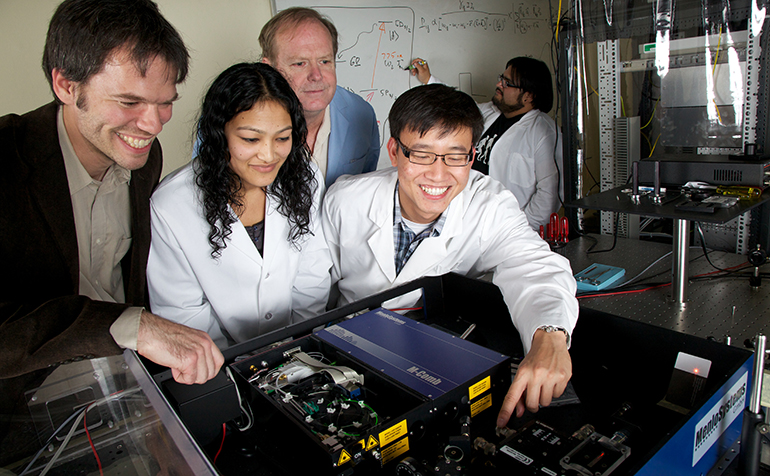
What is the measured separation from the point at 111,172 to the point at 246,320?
1.66 ft

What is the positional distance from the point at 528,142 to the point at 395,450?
2384mm

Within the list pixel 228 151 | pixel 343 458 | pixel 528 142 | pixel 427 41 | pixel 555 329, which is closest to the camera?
pixel 343 458

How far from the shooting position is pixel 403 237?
1551 millimetres

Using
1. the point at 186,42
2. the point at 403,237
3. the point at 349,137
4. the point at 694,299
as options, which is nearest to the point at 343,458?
the point at 403,237

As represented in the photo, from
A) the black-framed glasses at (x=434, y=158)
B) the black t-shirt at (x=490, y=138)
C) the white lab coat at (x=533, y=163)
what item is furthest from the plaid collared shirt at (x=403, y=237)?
the black t-shirt at (x=490, y=138)

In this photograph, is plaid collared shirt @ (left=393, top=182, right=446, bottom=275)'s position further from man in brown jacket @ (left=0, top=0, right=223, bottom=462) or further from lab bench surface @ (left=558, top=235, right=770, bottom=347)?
man in brown jacket @ (left=0, top=0, right=223, bottom=462)

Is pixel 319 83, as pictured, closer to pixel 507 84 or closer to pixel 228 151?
pixel 228 151

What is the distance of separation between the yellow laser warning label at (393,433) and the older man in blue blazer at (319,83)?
4.11 ft

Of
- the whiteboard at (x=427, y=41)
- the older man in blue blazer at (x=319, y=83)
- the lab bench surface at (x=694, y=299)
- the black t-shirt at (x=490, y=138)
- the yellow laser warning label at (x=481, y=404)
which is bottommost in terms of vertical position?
the lab bench surface at (x=694, y=299)

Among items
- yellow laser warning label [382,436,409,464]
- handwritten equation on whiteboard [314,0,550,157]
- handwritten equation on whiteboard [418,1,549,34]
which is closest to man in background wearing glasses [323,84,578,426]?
yellow laser warning label [382,436,409,464]

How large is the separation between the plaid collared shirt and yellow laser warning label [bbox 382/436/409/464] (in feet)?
2.57

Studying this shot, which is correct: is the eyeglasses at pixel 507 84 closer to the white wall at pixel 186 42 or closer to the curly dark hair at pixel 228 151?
the white wall at pixel 186 42

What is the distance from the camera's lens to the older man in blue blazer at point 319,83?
5.57ft

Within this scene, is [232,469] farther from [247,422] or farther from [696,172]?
[696,172]
